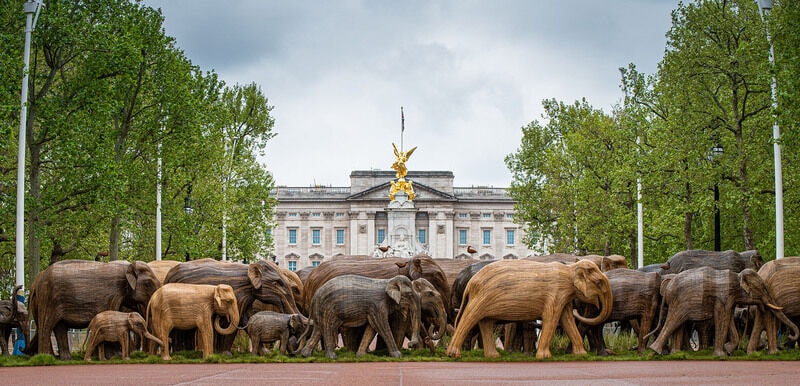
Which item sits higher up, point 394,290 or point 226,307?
point 394,290

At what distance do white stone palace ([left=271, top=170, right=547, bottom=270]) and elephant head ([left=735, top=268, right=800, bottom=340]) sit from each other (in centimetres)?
9882

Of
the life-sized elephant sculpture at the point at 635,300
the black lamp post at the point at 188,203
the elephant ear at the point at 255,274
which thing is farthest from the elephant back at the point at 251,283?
the black lamp post at the point at 188,203

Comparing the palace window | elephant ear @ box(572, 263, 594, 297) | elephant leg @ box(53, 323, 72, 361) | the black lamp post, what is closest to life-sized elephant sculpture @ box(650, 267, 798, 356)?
elephant ear @ box(572, 263, 594, 297)

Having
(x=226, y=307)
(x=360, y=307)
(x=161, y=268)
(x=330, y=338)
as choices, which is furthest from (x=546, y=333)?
(x=161, y=268)

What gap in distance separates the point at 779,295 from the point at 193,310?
1002 centimetres

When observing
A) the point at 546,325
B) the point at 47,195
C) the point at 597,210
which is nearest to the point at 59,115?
the point at 47,195

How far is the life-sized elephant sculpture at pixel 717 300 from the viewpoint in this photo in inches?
633

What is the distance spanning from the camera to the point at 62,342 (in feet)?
56.0

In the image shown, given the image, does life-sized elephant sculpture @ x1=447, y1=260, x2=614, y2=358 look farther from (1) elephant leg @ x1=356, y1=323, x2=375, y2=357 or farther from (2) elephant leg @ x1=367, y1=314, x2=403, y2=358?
(1) elephant leg @ x1=356, y1=323, x2=375, y2=357

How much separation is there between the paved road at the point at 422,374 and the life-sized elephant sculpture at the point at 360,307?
1.01 m

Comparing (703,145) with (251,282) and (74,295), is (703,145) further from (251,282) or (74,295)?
(74,295)

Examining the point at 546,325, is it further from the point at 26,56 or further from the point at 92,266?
the point at 26,56

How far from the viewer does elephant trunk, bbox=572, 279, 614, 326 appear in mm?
16188

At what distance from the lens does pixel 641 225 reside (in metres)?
38.5
